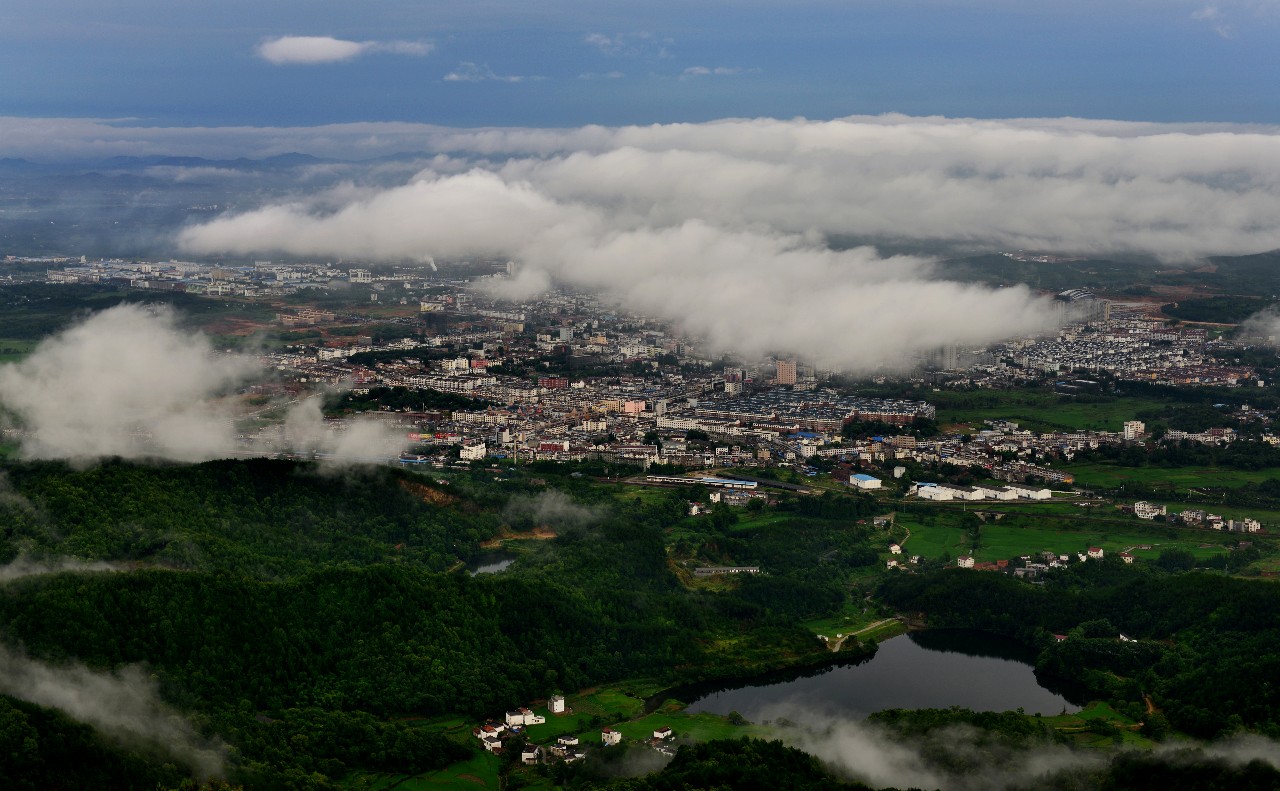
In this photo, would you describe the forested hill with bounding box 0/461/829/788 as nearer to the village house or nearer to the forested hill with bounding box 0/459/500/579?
the forested hill with bounding box 0/459/500/579

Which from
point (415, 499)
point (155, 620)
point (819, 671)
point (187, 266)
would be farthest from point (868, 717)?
point (187, 266)

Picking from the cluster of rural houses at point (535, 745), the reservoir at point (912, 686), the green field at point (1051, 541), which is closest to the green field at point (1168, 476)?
Answer: the green field at point (1051, 541)

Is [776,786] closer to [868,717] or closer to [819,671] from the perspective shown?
[868,717]

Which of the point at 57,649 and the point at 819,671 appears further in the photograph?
the point at 819,671

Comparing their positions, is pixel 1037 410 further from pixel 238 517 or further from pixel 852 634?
pixel 238 517

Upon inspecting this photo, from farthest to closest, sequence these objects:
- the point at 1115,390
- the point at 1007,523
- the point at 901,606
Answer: the point at 1115,390
the point at 1007,523
the point at 901,606

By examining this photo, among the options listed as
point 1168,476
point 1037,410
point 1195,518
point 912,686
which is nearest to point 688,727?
point 912,686

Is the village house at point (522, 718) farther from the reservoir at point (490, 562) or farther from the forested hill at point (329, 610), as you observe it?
the reservoir at point (490, 562)
